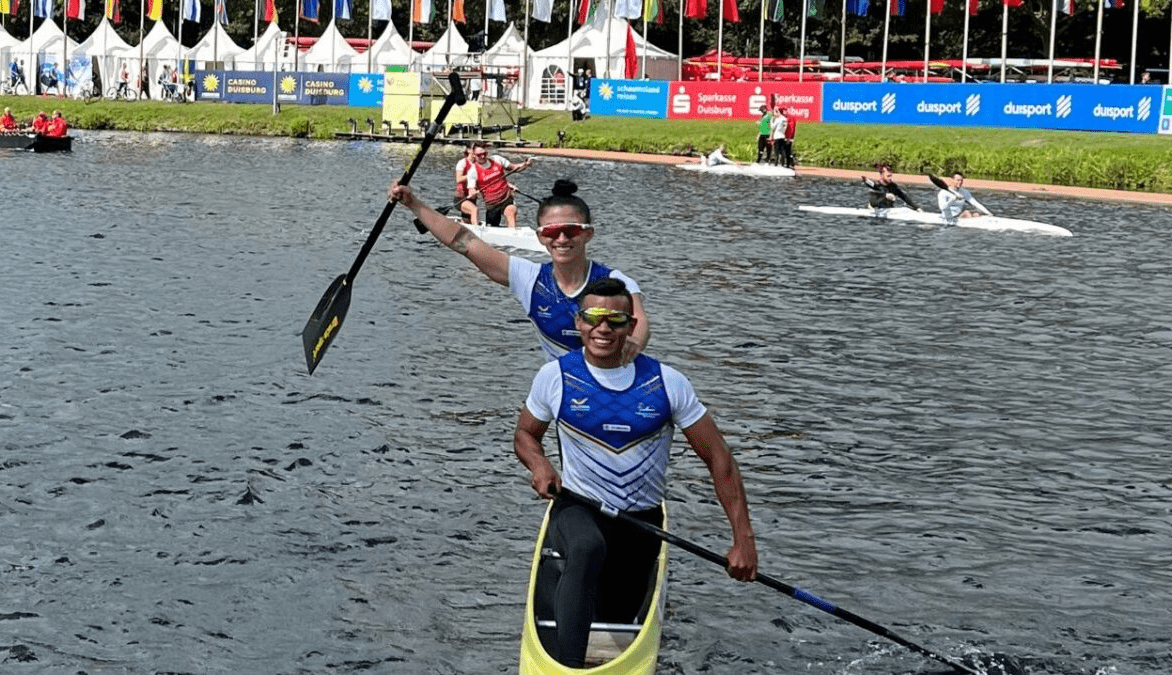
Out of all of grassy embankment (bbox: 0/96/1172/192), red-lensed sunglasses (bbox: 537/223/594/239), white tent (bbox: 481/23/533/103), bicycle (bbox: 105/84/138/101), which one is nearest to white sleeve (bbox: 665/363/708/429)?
red-lensed sunglasses (bbox: 537/223/594/239)

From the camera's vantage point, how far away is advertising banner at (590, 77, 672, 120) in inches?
2852

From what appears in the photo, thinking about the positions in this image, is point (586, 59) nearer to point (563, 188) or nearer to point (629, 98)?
point (629, 98)

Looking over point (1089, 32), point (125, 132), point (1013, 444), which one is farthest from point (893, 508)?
point (1089, 32)

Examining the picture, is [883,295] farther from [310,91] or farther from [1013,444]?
[310,91]

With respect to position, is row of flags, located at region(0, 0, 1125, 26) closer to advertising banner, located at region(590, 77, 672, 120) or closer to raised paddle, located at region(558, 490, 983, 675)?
advertising banner, located at region(590, 77, 672, 120)

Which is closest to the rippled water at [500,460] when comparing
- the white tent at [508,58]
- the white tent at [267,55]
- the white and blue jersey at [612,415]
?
the white and blue jersey at [612,415]

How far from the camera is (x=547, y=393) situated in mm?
8539

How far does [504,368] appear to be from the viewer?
20109 mm

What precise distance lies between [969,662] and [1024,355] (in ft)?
38.5

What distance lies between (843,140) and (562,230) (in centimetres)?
5129

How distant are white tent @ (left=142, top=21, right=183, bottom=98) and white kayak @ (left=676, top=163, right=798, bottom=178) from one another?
157 feet

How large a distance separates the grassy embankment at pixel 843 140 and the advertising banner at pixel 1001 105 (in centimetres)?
151

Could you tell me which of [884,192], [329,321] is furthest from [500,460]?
A: [884,192]

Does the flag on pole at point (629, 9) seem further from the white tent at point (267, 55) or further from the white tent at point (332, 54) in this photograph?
the white tent at point (267, 55)
